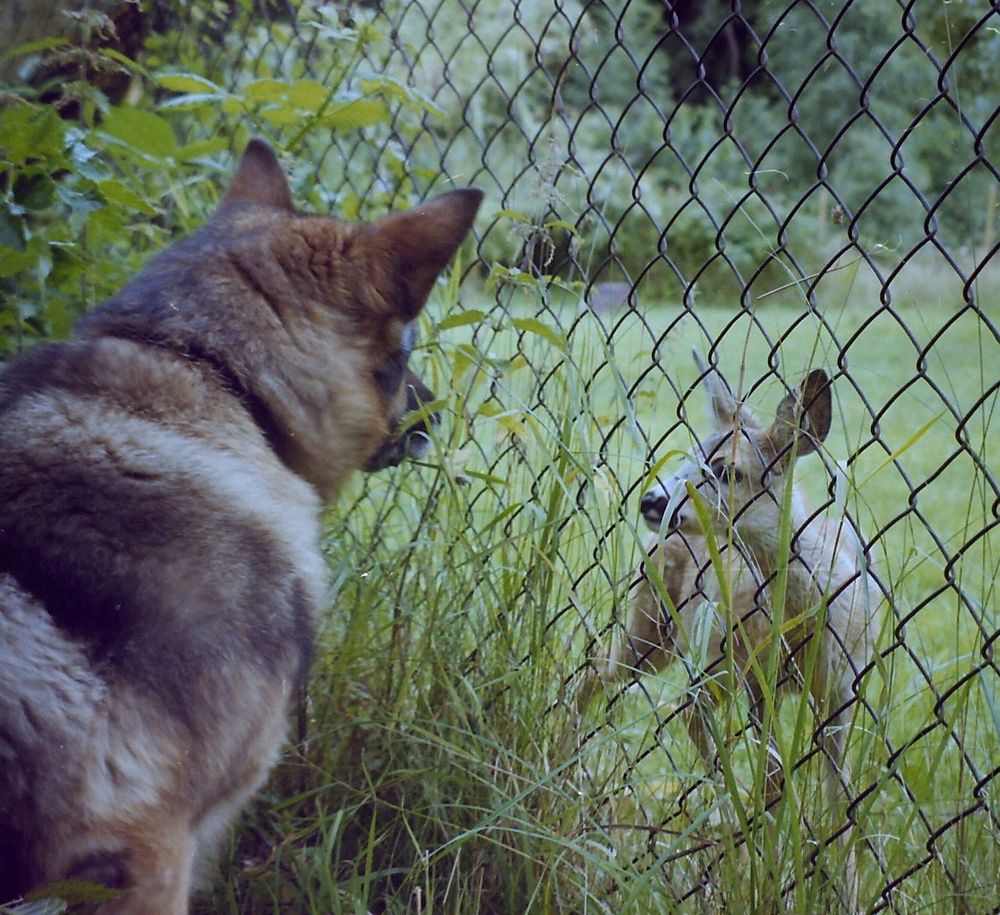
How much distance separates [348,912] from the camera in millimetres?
2375

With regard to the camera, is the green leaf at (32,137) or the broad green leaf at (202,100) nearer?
the green leaf at (32,137)

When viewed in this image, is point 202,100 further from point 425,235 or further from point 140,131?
point 425,235

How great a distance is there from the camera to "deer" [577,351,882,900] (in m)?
1.88

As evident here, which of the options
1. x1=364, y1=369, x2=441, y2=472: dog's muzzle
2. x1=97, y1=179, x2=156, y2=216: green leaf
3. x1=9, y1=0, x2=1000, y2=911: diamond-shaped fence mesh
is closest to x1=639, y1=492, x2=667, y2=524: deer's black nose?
x1=9, y1=0, x2=1000, y2=911: diamond-shaped fence mesh

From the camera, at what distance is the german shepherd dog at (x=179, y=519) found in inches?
68.8

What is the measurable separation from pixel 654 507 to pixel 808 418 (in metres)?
0.76

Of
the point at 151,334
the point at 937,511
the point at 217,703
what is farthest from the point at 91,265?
the point at 937,511

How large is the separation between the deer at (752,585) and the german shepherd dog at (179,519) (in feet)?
2.40

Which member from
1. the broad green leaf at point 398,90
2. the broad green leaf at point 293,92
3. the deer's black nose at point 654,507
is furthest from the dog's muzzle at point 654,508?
the broad green leaf at point 293,92

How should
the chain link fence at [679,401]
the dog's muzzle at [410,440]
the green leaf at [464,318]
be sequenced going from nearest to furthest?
the chain link fence at [679,401], the green leaf at [464,318], the dog's muzzle at [410,440]

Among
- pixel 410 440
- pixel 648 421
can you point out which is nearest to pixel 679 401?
pixel 410 440

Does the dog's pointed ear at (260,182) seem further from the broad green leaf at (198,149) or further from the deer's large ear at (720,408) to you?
the deer's large ear at (720,408)

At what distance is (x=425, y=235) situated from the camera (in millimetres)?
2312

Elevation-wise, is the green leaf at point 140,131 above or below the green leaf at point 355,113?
below
